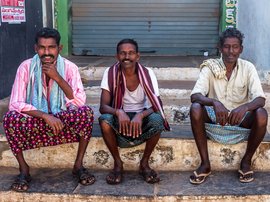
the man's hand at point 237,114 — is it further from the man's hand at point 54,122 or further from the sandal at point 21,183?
the sandal at point 21,183

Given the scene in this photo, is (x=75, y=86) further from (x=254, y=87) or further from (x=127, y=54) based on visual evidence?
(x=254, y=87)

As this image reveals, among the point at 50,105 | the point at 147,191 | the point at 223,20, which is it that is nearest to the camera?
the point at 147,191

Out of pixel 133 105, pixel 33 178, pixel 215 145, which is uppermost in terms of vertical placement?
pixel 133 105

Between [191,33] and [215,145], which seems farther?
[191,33]

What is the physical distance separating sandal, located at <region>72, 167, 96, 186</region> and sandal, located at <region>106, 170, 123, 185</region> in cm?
12

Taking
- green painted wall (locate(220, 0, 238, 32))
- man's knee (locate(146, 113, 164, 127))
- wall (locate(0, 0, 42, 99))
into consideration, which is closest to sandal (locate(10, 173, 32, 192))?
man's knee (locate(146, 113, 164, 127))

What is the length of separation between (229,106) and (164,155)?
680 millimetres

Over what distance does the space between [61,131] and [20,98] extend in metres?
0.40

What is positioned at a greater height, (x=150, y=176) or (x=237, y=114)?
(x=237, y=114)

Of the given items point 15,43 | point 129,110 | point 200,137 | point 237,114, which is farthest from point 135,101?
point 15,43

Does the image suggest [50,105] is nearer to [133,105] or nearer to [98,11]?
[133,105]

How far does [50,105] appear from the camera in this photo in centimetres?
340

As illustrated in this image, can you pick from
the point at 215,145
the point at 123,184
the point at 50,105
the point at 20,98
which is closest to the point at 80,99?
the point at 50,105

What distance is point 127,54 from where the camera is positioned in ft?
11.1
